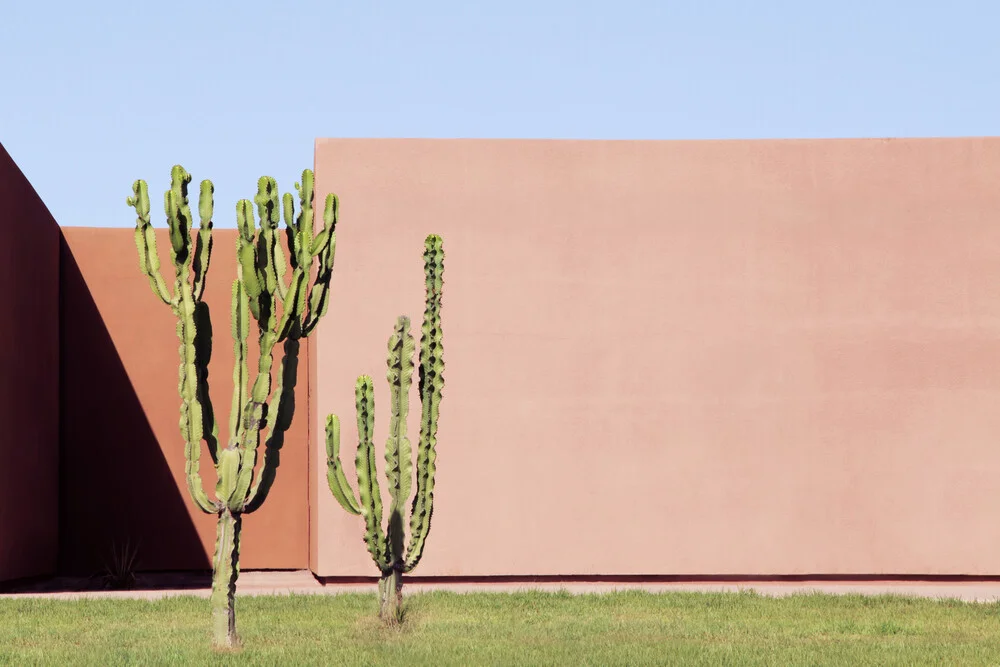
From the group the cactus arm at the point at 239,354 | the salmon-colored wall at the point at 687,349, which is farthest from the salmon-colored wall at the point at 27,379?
the cactus arm at the point at 239,354

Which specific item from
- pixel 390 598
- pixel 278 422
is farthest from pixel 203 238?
pixel 390 598

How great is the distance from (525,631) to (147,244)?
4.46m

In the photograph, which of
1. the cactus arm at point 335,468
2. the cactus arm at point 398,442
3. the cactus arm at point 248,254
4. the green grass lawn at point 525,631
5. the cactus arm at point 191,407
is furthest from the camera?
the cactus arm at point 398,442

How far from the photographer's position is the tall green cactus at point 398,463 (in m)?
11.8

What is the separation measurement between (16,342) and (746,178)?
27.8 feet

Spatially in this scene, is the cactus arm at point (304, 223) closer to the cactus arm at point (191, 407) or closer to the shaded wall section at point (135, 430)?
the cactus arm at point (191, 407)

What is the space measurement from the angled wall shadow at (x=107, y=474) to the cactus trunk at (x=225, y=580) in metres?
7.00

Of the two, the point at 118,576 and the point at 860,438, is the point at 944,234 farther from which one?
the point at 118,576

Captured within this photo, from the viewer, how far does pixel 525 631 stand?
1169cm

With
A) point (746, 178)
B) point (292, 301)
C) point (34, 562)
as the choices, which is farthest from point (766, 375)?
point (34, 562)

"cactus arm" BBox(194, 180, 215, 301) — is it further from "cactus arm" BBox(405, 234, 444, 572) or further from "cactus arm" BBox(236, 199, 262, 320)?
"cactus arm" BBox(405, 234, 444, 572)

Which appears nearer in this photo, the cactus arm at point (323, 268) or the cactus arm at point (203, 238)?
the cactus arm at point (203, 238)

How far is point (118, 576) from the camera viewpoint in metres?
16.1

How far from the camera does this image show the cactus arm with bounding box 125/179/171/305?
10992 mm
